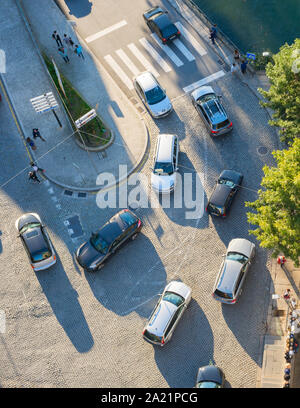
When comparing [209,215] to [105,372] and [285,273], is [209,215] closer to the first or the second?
[285,273]

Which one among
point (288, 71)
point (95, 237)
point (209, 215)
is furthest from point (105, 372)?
point (288, 71)

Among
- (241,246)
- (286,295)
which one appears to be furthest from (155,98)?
(286,295)

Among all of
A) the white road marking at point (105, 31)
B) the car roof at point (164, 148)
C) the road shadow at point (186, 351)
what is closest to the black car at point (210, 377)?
the road shadow at point (186, 351)

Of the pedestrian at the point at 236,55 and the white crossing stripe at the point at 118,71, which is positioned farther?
the white crossing stripe at the point at 118,71

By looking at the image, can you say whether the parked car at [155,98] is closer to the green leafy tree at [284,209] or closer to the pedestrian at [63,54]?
the pedestrian at [63,54]

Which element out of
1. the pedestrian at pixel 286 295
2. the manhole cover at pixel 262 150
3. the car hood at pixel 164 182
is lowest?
the pedestrian at pixel 286 295

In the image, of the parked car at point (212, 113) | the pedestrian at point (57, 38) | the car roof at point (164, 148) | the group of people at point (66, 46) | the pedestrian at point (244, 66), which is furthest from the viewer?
the pedestrian at point (57, 38)

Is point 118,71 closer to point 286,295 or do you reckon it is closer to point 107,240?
point 107,240
